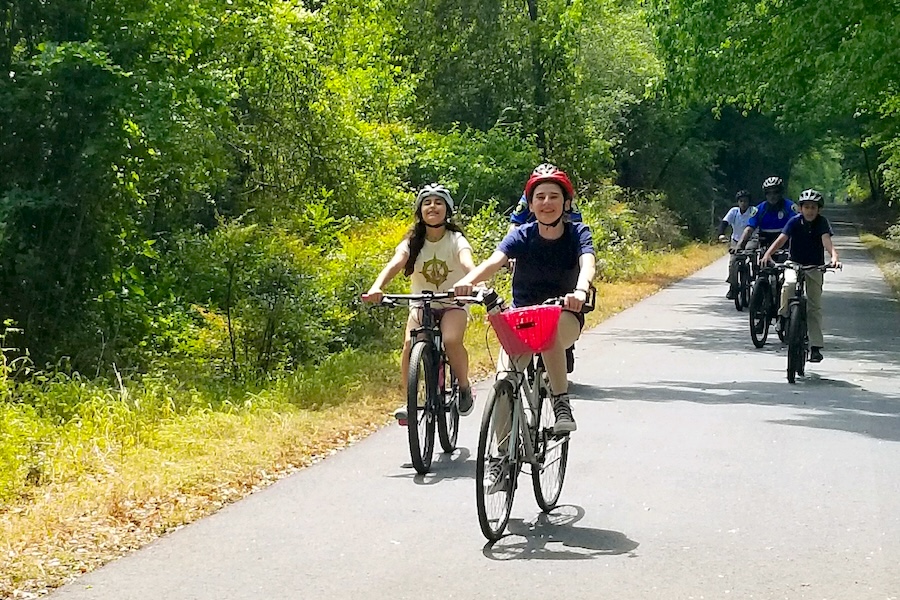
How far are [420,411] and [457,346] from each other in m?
0.52

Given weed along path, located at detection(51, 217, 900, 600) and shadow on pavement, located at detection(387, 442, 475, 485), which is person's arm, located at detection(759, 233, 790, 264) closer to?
weed along path, located at detection(51, 217, 900, 600)

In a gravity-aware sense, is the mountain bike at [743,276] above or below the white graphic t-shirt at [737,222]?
below

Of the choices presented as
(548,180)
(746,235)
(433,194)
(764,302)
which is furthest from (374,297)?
(746,235)

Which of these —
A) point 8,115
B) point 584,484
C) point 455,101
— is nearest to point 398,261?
point 584,484

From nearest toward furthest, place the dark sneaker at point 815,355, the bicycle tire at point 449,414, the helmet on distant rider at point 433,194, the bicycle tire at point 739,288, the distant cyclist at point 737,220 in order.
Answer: the bicycle tire at point 449,414 < the helmet on distant rider at point 433,194 < the dark sneaker at point 815,355 < the distant cyclist at point 737,220 < the bicycle tire at point 739,288

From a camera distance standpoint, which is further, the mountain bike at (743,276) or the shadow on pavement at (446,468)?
the mountain bike at (743,276)

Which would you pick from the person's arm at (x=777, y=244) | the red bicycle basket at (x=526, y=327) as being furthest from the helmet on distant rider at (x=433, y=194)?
the person's arm at (x=777, y=244)

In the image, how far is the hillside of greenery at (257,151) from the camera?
12.5 meters

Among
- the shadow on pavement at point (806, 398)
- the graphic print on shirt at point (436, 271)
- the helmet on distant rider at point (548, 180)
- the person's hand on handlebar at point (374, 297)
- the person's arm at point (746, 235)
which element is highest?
the helmet on distant rider at point (548, 180)

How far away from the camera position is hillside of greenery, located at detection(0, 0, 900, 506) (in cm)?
1246

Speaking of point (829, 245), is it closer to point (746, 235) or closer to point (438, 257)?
point (746, 235)

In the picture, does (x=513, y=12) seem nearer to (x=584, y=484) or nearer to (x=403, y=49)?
(x=403, y=49)

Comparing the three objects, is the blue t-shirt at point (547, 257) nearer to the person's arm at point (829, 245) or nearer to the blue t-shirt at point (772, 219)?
the person's arm at point (829, 245)

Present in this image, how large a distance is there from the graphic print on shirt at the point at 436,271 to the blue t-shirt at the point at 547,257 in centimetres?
177
